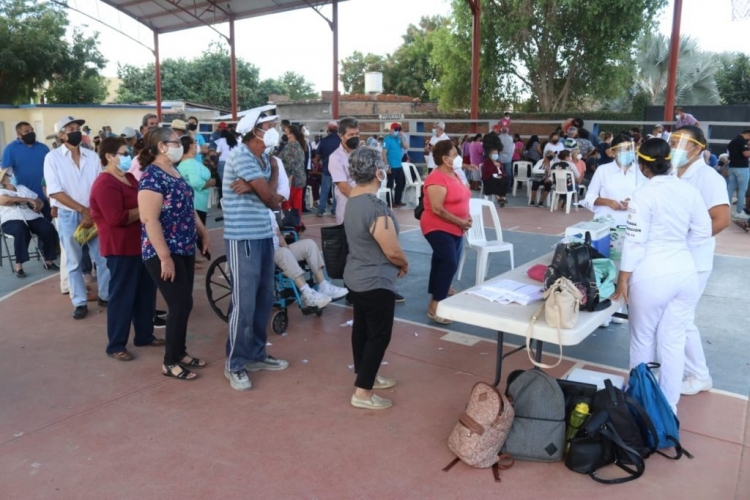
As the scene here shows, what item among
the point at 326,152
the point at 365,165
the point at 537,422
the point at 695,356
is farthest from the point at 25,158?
the point at 695,356

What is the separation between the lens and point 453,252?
17.5 feet

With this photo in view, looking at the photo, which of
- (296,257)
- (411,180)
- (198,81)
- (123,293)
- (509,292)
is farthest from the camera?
(198,81)

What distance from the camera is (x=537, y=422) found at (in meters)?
3.22

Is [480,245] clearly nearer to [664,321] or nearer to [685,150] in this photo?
[685,150]

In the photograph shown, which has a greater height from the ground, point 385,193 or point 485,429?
point 385,193

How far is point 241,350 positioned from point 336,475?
A: 4.53 ft

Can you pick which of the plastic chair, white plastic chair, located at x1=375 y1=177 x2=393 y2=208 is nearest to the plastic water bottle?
white plastic chair, located at x1=375 y1=177 x2=393 y2=208

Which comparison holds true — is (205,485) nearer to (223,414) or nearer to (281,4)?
(223,414)

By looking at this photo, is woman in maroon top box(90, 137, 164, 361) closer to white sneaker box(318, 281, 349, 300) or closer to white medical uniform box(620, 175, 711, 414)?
white sneaker box(318, 281, 349, 300)

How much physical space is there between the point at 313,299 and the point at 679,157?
312cm

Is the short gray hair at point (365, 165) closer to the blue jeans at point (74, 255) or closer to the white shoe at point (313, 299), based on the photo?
the white shoe at point (313, 299)

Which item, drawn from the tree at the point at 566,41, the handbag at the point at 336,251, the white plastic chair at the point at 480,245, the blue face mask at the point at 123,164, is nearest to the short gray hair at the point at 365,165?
the handbag at the point at 336,251

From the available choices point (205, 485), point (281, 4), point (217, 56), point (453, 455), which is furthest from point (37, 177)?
point (217, 56)

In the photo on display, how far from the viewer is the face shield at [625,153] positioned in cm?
504
